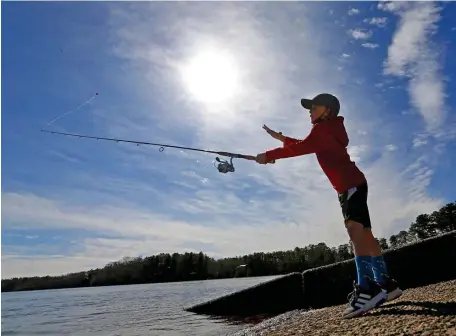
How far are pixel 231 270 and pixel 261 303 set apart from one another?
4904 inches

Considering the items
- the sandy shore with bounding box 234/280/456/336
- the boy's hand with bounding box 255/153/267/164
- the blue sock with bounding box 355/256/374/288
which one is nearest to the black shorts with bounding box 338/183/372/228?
the blue sock with bounding box 355/256/374/288

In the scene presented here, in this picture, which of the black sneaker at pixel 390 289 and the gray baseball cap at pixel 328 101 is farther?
the gray baseball cap at pixel 328 101

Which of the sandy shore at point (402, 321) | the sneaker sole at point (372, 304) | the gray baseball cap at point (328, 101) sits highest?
the gray baseball cap at point (328, 101)

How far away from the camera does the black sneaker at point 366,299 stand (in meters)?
4.20

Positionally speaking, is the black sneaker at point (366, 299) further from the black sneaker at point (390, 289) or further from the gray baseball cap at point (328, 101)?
the gray baseball cap at point (328, 101)

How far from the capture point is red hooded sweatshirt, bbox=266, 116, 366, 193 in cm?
447

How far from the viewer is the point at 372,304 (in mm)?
4207

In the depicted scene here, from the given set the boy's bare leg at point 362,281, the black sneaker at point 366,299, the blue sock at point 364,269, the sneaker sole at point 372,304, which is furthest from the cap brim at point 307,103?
the sneaker sole at point 372,304

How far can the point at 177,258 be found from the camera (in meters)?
147

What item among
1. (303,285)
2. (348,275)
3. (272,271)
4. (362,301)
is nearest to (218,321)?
(303,285)

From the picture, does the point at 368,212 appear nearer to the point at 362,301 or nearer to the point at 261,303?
the point at 362,301

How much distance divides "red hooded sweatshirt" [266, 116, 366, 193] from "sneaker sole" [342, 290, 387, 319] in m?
1.16

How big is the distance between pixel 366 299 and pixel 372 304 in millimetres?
73

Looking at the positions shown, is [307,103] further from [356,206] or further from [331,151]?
[356,206]
